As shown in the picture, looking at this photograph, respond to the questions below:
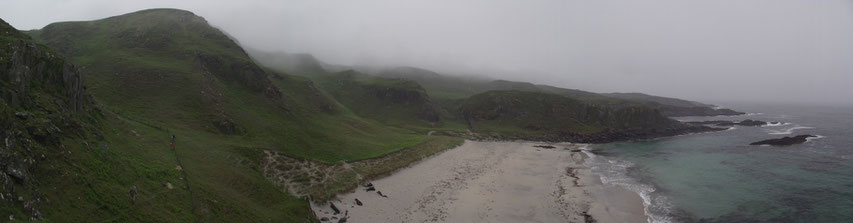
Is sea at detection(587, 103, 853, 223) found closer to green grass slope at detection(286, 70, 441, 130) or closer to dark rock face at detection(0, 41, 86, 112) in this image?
dark rock face at detection(0, 41, 86, 112)

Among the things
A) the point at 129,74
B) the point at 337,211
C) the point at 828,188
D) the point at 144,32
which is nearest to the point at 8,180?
the point at 337,211

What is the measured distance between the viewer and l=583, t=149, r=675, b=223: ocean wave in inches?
1528

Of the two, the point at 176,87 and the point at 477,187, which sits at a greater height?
the point at 176,87

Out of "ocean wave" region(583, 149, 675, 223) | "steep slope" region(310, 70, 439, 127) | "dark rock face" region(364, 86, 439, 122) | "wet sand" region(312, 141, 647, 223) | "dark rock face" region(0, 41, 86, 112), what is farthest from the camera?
"dark rock face" region(364, 86, 439, 122)

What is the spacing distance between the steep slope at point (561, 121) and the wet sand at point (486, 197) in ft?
197

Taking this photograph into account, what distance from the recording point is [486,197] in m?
42.0

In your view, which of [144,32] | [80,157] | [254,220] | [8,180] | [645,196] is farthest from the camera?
[144,32]

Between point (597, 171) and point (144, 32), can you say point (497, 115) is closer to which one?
point (597, 171)

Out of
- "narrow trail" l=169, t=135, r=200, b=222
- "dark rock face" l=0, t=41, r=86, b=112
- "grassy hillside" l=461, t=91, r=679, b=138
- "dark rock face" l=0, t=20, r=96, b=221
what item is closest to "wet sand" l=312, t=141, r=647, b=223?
"narrow trail" l=169, t=135, r=200, b=222

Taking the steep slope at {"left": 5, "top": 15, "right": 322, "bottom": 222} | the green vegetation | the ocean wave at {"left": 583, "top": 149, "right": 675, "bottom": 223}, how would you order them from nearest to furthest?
the steep slope at {"left": 5, "top": 15, "right": 322, "bottom": 222}
the green vegetation
the ocean wave at {"left": 583, "top": 149, "right": 675, "bottom": 223}

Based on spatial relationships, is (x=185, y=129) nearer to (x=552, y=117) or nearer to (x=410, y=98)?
(x=410, y=98)

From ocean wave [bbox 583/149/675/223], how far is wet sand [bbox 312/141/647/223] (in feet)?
4.11

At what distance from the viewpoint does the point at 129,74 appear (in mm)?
54375

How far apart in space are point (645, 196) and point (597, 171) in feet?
52.2
